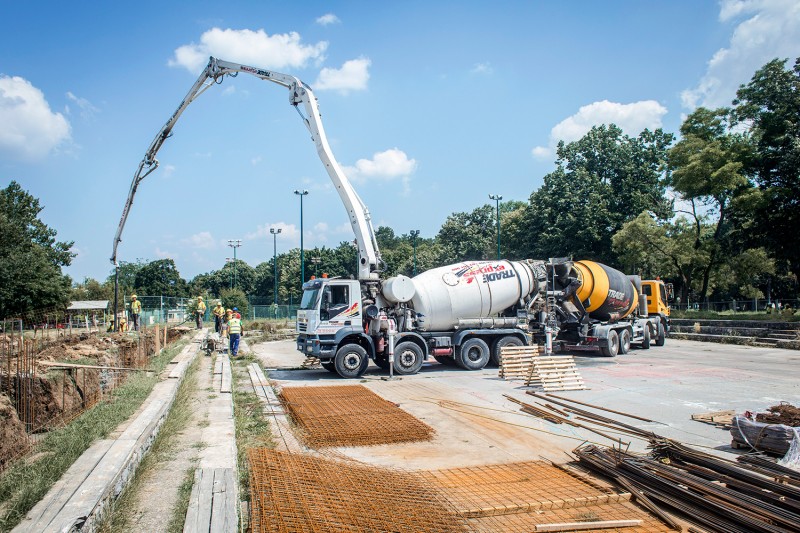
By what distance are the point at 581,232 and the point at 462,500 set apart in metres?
33.9

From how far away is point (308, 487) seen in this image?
5859mm

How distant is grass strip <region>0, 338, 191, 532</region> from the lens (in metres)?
4.89

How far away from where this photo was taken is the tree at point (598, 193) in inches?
1478

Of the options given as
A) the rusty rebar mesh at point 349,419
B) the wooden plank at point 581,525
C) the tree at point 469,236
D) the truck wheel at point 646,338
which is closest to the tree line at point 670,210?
the tree at point 469,236

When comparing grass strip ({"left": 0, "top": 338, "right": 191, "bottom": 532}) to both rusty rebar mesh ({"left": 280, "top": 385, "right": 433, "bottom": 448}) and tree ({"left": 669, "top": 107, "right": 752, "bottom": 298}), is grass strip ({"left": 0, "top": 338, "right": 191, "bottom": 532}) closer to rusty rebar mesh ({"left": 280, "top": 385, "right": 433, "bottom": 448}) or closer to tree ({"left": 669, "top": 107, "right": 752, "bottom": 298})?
rusty rebar mesh ({"left": 280, "top": 385, "right": 433, "bottom": 448})

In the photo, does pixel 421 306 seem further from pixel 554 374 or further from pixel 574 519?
pixel 574 519

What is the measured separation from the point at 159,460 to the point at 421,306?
32.4ft

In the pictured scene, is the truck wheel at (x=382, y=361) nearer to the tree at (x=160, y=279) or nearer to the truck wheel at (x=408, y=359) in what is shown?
the truck wheel at (x=408, y=359)

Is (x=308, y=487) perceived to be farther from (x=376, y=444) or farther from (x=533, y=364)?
(x=533, y=364)

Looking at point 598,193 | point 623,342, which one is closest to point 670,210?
point 598,193

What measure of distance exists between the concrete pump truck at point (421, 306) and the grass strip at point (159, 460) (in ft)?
14.8

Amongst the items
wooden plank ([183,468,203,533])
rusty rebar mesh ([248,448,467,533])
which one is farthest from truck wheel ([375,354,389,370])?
wooden plank ([183,468,203,533])

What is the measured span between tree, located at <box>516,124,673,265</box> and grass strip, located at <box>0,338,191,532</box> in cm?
3274

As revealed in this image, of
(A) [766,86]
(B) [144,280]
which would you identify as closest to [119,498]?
(A) [766,86]
